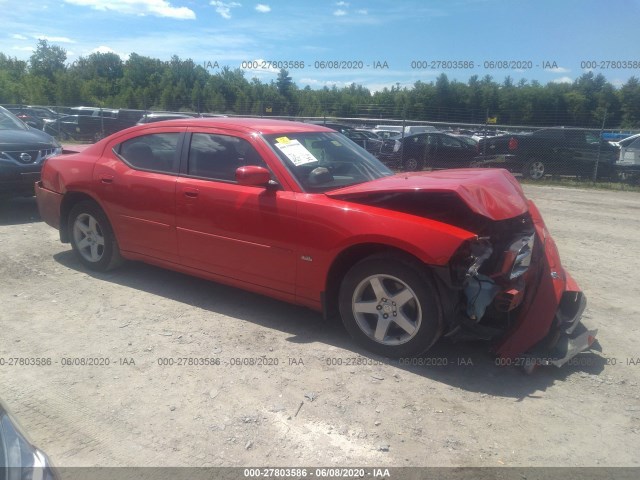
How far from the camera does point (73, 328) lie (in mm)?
4262

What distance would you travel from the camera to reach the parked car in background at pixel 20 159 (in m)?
7.81

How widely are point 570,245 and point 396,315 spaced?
4.63 metres

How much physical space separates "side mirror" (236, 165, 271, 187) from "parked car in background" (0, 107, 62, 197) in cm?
541

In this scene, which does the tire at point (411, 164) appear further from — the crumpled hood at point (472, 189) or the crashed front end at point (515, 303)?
the crashed front end at point (515, 303)

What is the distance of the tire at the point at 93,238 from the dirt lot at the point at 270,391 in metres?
0.37

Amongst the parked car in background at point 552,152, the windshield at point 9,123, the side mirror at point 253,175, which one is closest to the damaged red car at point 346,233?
the side mirror at point 253,175

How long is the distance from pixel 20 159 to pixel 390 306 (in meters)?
6.78

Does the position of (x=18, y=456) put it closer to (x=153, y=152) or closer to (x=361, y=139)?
(x=153, y=152)

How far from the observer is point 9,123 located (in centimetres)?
902

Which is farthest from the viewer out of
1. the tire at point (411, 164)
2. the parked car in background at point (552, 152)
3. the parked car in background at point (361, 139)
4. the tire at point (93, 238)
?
the parked car in background at point (361, 139)

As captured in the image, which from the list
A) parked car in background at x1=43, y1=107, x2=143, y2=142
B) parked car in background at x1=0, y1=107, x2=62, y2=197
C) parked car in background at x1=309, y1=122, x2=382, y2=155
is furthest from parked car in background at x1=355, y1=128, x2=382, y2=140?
parked car in background at x1=0, y1=107, x2=62, y2=197

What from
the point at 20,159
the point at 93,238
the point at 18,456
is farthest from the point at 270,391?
the point at 20,159

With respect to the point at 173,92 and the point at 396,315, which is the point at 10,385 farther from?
the point at 173,92

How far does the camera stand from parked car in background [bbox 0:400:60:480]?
156 centimetres
